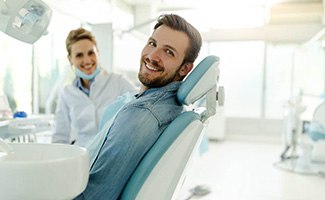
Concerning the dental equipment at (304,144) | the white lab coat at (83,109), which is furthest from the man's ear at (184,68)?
the dental equipment at (304,144)

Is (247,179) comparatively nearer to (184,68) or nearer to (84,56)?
(84,56)

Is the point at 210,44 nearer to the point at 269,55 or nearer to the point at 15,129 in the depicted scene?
the point at 269,55

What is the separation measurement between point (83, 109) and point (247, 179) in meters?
2.15

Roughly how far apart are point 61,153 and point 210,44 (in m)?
5.41

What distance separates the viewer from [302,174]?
3578 millimetres

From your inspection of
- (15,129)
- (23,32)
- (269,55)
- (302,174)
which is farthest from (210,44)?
(23,32)

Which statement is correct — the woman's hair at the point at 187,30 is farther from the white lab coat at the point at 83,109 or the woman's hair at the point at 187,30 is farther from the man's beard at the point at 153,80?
the white lab coat at the point at 83,109

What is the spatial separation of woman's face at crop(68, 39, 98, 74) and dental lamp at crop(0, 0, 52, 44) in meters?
0.76

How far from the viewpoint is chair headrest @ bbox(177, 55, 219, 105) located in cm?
93

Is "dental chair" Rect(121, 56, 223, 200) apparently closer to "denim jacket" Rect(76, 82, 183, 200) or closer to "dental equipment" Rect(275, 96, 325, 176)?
"denim jacket" Rect(76, 82, 183, 200)

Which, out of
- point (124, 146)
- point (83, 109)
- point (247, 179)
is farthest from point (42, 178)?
point (247, 179)

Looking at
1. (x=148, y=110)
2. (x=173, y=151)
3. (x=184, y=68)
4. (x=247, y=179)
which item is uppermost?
(x=184, y=68)

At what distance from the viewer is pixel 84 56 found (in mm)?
1803

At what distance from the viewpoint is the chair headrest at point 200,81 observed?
0.93 meters
